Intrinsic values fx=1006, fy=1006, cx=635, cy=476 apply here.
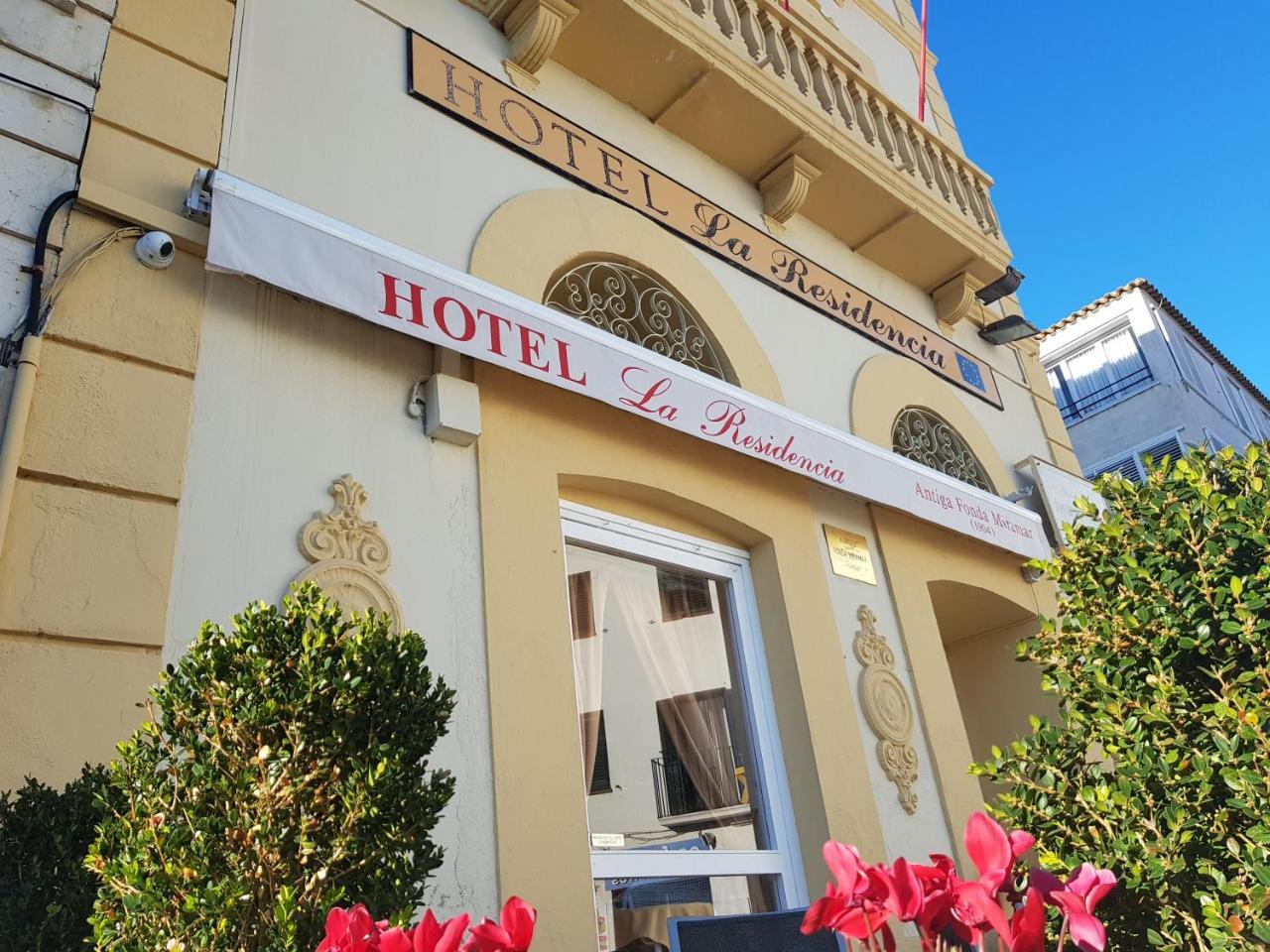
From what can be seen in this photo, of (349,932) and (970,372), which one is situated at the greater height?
(970,372)

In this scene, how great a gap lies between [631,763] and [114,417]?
259 cm

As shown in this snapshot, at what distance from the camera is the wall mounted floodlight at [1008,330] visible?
344 inches

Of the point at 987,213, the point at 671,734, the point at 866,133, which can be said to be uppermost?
the point at 987,213

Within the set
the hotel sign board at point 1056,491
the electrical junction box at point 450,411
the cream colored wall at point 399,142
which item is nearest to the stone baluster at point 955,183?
the hotel sign board at point 1056,491

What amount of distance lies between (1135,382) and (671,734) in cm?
1917

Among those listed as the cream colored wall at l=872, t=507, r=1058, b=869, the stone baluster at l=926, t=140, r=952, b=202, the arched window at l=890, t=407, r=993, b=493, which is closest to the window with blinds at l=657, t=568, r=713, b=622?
the cream colored wall at l=872, t=507, r=1058, b=869

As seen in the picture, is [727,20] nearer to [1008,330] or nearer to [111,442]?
[1008,330]

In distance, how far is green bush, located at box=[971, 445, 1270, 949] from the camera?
2605mm

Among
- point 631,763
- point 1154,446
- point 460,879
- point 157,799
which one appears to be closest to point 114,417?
point 157,799

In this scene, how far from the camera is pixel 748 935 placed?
309 cm

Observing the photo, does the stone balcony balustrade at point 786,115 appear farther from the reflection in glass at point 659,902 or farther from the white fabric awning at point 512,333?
the reflection in glass at point 659,902

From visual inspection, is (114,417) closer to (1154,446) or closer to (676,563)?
(676,563)

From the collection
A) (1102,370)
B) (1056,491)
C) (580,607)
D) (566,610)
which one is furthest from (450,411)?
(1102,370)

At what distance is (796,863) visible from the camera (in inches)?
190
